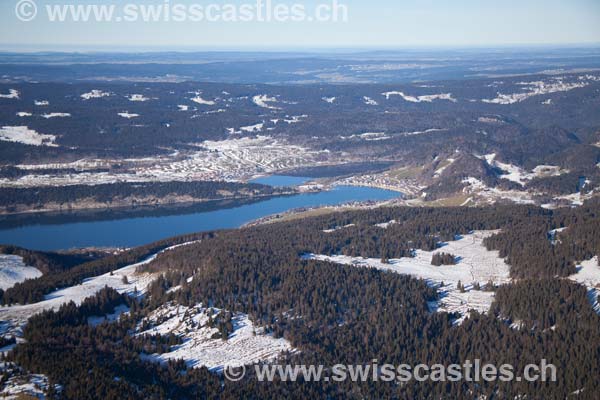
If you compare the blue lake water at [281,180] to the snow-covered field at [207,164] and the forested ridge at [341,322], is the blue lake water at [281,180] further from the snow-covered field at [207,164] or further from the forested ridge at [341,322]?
the forested ridge at [341,322]

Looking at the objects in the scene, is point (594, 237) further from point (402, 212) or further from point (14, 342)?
point (14, 342)

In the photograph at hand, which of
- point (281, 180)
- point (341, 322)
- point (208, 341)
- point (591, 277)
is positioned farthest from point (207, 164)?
point (208, 341)

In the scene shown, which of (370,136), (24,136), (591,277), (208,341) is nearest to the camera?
(208,341)

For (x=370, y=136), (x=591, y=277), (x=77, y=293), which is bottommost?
(x=370, y=136)

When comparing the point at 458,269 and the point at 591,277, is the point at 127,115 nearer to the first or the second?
the point at 458,269

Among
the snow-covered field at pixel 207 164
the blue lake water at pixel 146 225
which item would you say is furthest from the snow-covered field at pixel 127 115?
the blue lake water at pixel 146 225

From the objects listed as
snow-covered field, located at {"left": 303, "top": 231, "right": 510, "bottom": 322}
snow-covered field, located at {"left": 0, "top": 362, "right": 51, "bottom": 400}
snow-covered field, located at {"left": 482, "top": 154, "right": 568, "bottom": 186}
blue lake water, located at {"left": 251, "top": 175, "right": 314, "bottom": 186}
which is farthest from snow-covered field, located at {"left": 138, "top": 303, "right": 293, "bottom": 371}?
blue lake water, located at {"left": 251, "top": 175, "right": 314, "bottom": 186}

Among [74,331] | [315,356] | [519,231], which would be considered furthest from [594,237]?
[74,331]

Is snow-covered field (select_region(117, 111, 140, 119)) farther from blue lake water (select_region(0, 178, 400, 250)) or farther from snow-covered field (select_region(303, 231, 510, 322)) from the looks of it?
snow-covered field (select_region(303, 231, 510, 322))
